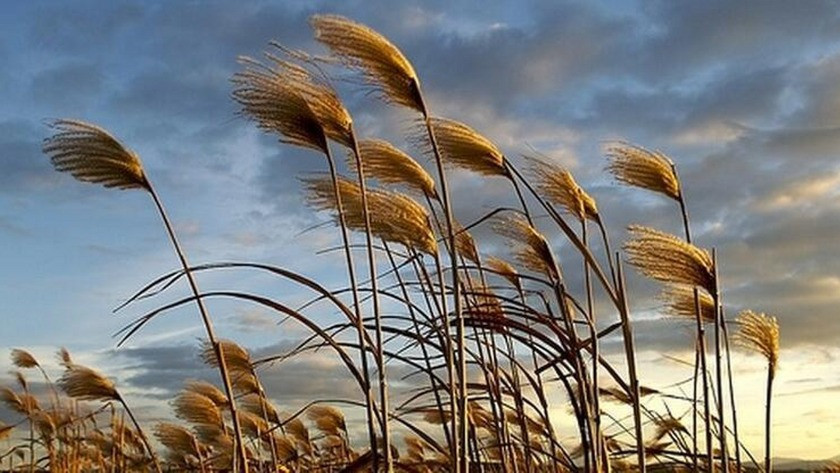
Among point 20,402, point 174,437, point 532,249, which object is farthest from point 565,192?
point 20,402

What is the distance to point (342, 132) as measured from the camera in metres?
3.31

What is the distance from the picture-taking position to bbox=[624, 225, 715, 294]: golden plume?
3396 mm

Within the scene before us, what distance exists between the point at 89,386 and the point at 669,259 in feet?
7.89

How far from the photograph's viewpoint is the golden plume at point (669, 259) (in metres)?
3.40

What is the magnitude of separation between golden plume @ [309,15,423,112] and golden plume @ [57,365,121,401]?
6.33ft

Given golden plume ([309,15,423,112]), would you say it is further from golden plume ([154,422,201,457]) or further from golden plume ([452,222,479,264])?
golden plume ([154,422,201,457])

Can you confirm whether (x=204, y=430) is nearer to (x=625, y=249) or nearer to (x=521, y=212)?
(x=521, y=212)

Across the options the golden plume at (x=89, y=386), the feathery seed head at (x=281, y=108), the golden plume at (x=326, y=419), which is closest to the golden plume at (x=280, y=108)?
the feathery seed head at (x=281, y=108)

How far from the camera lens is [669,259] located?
346cm

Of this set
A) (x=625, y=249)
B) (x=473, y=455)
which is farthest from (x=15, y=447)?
(x=625, y=249)

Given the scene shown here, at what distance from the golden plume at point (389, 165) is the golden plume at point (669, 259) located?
2.31 feet

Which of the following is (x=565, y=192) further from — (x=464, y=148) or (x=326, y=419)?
(x=326, y=419)

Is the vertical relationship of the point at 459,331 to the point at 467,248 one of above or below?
below

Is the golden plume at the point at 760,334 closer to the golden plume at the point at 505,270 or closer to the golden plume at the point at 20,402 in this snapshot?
the golden plume at the point at 505,270
